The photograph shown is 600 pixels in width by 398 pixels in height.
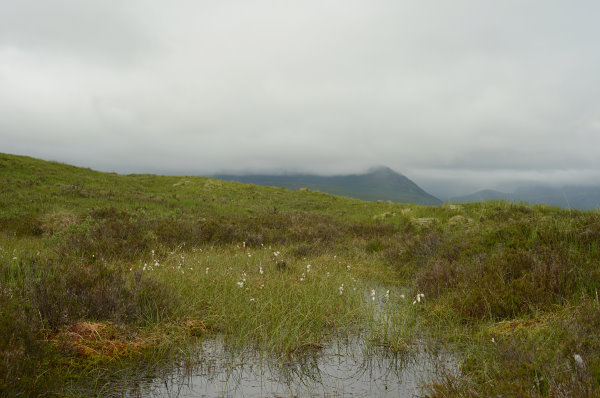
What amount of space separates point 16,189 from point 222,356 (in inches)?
801

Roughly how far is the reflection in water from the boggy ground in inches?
9.5

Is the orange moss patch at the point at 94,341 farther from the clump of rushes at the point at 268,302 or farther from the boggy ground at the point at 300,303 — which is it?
the clump of rushes at the point at 268,302

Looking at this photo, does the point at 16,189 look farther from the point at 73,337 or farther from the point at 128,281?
the point at 73,337

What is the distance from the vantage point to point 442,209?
1742 cm

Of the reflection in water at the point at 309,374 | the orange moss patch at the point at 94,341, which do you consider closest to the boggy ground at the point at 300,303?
the orange moss patch at the point at 94,341

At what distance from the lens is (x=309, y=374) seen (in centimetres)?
401

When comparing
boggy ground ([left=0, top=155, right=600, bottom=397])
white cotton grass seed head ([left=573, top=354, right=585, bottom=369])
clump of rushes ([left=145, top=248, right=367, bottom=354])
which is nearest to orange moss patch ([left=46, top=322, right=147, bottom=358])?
boggy ground ([left=0, top=155, right=600, bottom=397])

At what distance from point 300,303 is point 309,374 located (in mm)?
1903

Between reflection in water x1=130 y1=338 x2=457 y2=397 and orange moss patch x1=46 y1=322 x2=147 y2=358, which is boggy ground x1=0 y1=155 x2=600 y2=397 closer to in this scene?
orange moss patch x1=46 y1=322 x2=147 y2=358

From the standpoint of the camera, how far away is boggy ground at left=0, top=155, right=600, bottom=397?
343 centimetres

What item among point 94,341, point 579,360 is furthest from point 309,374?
point 94,341

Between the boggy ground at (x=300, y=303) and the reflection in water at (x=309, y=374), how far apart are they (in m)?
0.24

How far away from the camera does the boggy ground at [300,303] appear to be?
3434mm

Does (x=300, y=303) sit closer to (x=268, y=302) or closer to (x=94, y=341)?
(x=268, y=302)
